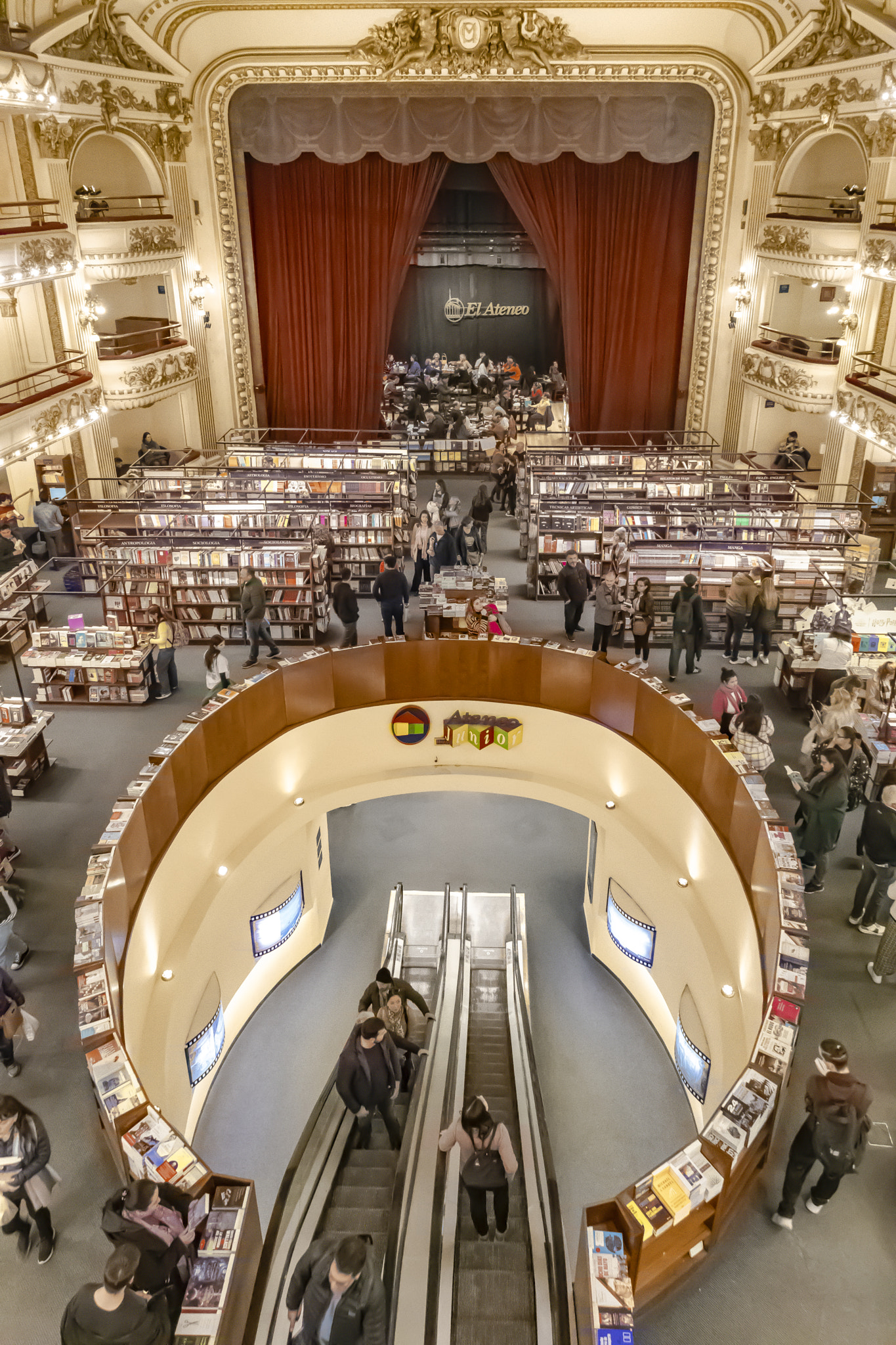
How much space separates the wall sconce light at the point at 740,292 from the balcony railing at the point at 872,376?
12.9 ft

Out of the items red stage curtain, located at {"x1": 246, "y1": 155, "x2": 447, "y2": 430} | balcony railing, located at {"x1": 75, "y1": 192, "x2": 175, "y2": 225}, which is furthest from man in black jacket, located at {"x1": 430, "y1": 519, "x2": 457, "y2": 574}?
red stage curtain, located at {"x1": 246, "y1": 155, "x2": 447, "y2": 430}

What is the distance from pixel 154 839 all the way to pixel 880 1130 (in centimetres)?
541

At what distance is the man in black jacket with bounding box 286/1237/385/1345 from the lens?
3.85 m

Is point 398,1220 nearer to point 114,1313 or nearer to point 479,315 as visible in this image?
point 114,1313

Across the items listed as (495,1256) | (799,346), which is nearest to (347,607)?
(495,1256)

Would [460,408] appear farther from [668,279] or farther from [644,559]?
[644,559]

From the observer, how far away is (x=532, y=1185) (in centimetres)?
582

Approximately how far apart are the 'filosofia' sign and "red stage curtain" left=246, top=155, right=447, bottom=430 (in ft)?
36.8

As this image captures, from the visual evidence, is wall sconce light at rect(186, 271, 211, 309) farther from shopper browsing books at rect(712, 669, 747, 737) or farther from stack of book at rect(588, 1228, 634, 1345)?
stack of book at rect(588, 1228, 634, 1345)

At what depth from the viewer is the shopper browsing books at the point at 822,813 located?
6.79m

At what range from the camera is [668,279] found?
1853 centimetres

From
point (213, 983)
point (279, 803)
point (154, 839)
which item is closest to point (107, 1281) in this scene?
point (154, 839)

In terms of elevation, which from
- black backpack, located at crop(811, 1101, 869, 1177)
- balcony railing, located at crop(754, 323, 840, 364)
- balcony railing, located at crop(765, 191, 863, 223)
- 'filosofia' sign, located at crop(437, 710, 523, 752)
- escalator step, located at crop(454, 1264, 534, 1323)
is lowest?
escalator step, located at crop(454, 1264, 534, 1323)

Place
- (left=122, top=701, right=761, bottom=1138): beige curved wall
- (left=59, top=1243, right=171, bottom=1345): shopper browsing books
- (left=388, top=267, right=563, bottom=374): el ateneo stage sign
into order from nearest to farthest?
(left=59, top=1243, right=171, bottom=1345): shopper browsing books, (left=122, top=701, right=761, bottom=1138): beige curved wall, (left=388, top=267, right=563, bottom=374): el ateneo stage sign
